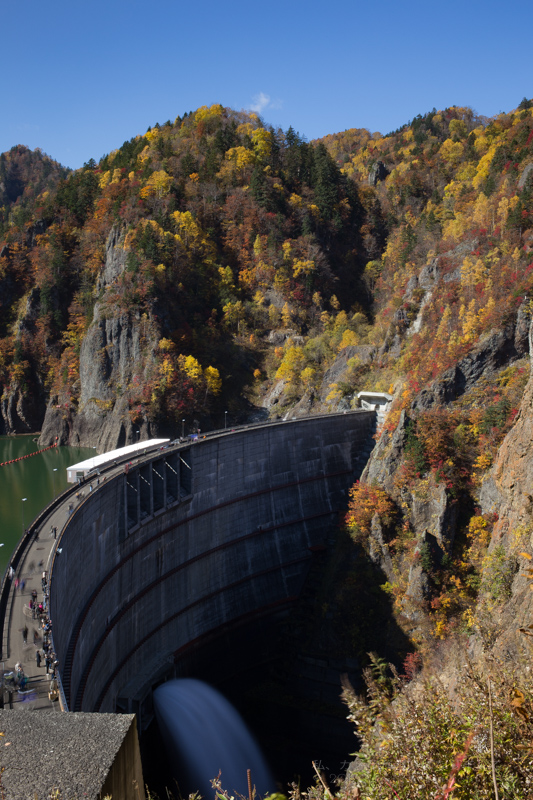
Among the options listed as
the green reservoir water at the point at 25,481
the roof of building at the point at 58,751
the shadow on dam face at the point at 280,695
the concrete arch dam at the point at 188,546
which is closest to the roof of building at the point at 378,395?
the concrete arch dam at the point at 188,546

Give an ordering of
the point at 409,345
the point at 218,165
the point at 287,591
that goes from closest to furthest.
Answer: the point at 287,591 < the point at 409,345 < the point at 218,165

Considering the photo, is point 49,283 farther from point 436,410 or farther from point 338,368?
point 436,410

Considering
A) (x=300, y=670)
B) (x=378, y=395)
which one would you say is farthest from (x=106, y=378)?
(x=300, y=670)

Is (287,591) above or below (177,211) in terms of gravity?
below

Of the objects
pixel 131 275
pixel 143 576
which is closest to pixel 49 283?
pixel 131 275

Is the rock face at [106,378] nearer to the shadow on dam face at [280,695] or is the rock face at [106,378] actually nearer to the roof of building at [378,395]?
the roof of building at [378,395]

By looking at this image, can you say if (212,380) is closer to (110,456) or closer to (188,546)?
(110,456)

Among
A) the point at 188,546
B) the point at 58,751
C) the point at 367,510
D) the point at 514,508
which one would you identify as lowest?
the point at 367,510

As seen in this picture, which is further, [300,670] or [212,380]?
[212,380]
